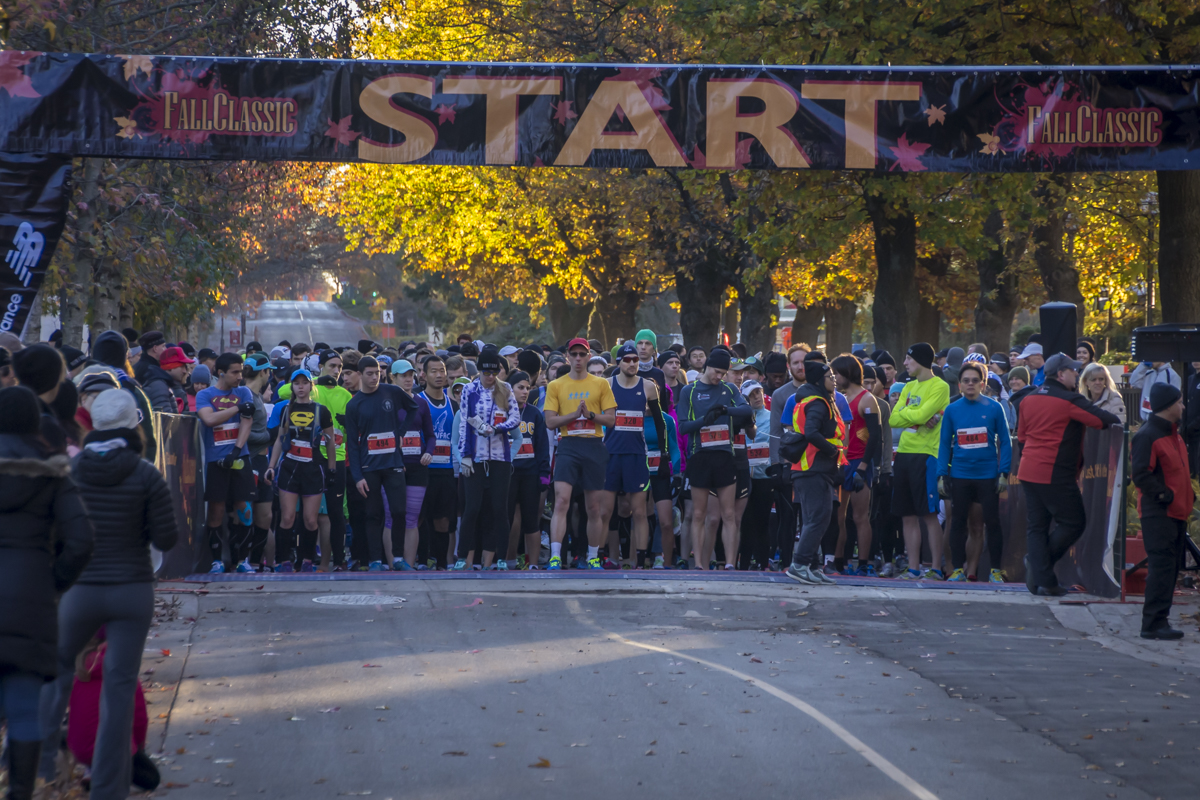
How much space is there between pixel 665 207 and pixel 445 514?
19614 mm

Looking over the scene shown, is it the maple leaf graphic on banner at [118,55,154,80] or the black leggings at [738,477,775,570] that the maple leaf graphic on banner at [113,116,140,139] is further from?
the black leggings at [738,477,775,570]

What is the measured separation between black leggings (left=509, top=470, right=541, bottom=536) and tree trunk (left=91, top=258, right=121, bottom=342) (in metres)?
7.89

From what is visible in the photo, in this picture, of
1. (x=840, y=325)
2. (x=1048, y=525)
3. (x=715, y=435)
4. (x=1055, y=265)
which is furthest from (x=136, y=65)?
(x=840, y=325)

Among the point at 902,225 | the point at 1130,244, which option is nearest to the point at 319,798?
the point at 902,225

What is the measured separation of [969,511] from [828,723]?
5.84m

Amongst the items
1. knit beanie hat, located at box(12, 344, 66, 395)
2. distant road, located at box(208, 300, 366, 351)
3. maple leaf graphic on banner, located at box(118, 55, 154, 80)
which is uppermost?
distant road, located at box(208, 300, 366, 351)

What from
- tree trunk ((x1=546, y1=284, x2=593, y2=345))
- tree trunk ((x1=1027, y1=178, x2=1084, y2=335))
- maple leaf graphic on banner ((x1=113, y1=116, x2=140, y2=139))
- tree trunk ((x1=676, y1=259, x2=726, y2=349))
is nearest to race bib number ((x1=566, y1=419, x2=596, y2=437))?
maple leaf graphic on banner ((x1=113, y1=116, x2=140, y2=139))

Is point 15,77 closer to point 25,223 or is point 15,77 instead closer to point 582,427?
point 25,223

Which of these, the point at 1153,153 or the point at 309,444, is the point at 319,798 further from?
the point at 1153,153

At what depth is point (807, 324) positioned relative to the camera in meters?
51.2

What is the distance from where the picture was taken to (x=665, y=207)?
105 ft

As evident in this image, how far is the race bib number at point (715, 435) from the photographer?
42.4ft

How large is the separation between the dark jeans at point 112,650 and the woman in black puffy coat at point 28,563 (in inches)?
8.6

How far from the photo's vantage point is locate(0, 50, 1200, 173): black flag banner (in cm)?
1179
